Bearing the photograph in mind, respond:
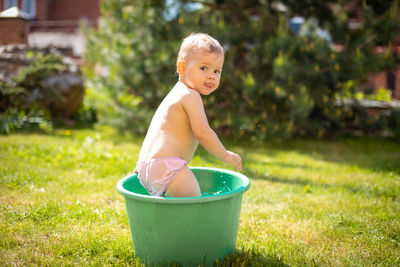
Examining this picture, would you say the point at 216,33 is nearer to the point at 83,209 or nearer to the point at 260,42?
the point at 260,42

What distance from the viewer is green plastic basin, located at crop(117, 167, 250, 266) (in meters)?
1.60

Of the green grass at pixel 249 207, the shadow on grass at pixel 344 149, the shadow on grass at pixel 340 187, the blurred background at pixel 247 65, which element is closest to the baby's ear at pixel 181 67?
the green grass at pixel 249 207

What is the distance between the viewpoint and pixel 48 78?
20.3 feet

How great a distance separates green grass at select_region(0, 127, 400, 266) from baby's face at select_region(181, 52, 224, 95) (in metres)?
0.91

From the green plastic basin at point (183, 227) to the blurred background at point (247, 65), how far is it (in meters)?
3.23

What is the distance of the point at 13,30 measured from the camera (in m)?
3.85

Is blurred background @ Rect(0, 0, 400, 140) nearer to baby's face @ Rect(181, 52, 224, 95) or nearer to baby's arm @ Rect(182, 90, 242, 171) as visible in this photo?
baby's face @ Rect(181, 52, 224, 95)

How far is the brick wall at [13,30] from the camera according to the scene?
11.9 ft

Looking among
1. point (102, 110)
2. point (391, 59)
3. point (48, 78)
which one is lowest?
point (102, 110)

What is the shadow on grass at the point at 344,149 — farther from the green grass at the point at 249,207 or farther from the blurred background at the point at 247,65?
the blurred background at the point at 247,65

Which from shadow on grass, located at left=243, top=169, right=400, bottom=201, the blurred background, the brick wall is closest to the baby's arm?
shadow on grass, located at left=243, top=169, right=400, bottom=201

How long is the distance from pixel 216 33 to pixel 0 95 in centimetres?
336

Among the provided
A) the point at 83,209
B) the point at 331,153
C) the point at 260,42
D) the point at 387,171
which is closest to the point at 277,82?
the point at 260,42

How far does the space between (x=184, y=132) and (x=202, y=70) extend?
333 mm
